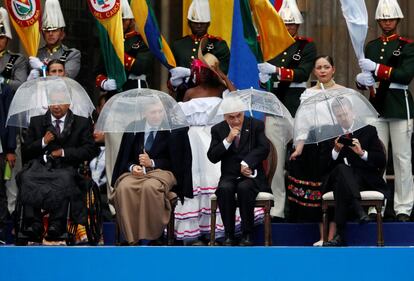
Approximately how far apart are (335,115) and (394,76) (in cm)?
114

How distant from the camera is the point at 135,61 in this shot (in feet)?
63.8

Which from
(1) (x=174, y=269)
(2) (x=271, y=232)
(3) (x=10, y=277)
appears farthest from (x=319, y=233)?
(3) (x=10, y=277)

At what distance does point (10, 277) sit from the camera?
17375 mm

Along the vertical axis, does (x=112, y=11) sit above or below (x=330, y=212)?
above

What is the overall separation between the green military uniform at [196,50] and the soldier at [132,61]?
334mm

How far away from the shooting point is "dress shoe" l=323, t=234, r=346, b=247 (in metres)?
17.4

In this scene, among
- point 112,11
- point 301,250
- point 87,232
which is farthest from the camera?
point 112,11

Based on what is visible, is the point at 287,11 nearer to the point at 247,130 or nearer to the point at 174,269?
the point at 247,130

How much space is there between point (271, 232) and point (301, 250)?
1272 millimetres

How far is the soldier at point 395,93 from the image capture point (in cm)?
1855

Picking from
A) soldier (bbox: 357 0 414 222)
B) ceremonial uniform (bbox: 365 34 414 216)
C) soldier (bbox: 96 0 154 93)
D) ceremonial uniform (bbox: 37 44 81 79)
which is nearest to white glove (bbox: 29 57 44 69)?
ceremonial uniform (bbox: 37 44 81 79)

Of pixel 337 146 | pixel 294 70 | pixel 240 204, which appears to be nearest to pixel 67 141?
pixel 240 204

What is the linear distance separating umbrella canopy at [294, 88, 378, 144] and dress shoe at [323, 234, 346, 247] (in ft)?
2.99

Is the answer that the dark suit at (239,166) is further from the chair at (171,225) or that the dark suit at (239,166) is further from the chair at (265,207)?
the chair at (171,225)
